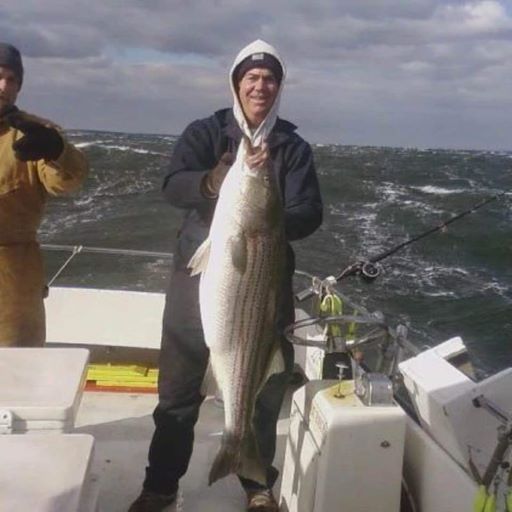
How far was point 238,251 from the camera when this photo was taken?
3.07 metres

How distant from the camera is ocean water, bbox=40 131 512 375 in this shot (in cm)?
1528

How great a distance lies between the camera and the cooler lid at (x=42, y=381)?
291 centimetres

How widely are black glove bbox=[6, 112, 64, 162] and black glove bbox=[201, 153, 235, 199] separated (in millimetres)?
938

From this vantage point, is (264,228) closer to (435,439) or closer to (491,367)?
(435,439)

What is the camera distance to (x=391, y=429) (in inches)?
131

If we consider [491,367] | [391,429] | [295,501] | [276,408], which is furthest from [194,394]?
[491,367]

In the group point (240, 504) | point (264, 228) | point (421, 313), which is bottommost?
point (421, 313)

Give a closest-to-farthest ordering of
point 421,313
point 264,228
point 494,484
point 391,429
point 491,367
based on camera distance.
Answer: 1. point 494,484
2. point 264,228
3. point 391,429
4. point 491,367
5. point 421,313

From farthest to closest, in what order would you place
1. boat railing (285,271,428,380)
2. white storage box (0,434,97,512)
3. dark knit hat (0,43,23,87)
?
1. dark knit hat (0,43,23,87)
2. boat railing (285,271,428,380)
3. white storage box (0,434,97,512)

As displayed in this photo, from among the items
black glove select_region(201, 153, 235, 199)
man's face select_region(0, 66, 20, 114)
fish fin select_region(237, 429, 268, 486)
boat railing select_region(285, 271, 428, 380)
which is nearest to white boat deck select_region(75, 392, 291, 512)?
fish fin select_region(237, 429, 268, 486)

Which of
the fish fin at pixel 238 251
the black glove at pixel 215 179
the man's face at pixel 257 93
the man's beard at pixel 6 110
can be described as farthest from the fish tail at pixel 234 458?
the man's beard at pixel 6 110

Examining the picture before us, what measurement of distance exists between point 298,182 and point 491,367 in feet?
32.1

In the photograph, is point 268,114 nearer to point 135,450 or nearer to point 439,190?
point 135,450

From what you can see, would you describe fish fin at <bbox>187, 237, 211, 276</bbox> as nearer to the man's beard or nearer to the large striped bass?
the large striped bass
